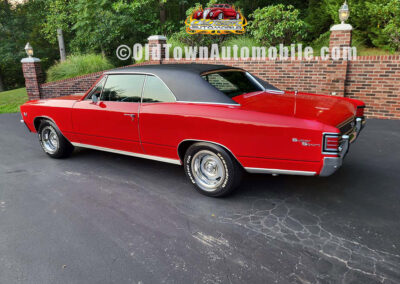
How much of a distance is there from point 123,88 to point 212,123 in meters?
1.63

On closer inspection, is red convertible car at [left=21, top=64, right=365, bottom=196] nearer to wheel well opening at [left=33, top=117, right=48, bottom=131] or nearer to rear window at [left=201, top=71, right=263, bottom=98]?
rear window at [left=201, top=71, right=263, bottom=98]

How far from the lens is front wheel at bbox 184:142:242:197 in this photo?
3684 millimetres

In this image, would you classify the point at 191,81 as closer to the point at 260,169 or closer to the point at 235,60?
the point at 260,169

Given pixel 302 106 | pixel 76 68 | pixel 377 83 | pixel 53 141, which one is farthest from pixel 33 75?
pixel 377 83

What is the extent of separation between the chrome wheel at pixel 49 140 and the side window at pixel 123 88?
4.96 ft

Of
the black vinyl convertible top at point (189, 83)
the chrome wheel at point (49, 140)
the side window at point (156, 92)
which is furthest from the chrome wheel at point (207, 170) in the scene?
the chrome wheel at point (49, 140)

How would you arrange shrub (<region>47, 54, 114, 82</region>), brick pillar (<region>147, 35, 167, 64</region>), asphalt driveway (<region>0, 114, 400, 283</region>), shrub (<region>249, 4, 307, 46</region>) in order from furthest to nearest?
shrub (<region>47, 54, 114, 82</region>) → brick pillar (<region>147, 35, 167, 64</region>) → shrub (<region>249, 4, 307, 46</region>) → asphalt driveway (<region>0, 114, 400, 283</region>)

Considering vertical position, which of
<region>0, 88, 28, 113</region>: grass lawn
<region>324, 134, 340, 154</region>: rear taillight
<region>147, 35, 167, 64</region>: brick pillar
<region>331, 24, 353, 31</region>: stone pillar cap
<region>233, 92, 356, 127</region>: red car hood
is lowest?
<region>0, 88, 28, 113</region>: grass lawn

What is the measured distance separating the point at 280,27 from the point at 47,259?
9771mm

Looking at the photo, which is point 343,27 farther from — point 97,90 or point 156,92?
point 97,90

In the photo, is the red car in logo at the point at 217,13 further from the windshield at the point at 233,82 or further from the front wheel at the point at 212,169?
the front wheel at the point at 212,169

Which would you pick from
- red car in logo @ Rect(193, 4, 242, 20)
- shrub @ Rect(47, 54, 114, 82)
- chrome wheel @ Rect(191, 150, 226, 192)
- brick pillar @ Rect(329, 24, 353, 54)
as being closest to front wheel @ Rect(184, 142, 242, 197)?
chrome wheel @ Rect(191, 150, 226, 192)

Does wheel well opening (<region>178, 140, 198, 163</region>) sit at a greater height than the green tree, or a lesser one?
lesser

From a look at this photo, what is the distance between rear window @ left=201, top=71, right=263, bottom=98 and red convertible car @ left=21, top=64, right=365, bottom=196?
0.02 m
